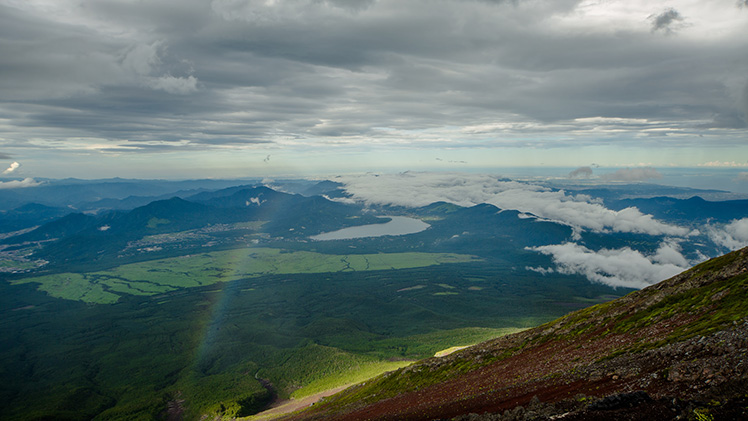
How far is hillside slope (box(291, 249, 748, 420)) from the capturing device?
21406mm

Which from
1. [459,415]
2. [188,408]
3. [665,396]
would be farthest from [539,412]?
[188,408]

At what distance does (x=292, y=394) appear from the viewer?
122250mm

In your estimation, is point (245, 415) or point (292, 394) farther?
point (292, 394)

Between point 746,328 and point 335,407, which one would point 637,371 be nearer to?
point 746,328

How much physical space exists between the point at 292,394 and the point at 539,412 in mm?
115819

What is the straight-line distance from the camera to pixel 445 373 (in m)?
57.4

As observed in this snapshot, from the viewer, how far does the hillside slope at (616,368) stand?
70.2 feet

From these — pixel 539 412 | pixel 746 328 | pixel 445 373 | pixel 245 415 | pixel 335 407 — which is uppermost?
pixel 746 328

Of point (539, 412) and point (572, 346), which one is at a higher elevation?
point (539, 412)

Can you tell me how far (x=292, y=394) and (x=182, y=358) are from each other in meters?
73.5

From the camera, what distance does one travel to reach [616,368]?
2948cm

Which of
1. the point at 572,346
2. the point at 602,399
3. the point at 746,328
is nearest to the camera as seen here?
the point at 602,399

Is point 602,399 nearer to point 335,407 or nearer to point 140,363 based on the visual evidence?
point 335,407

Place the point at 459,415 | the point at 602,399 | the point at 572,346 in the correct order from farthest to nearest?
1. the point at 572,346
2. the point at 459,415
3. the point at 602,399
